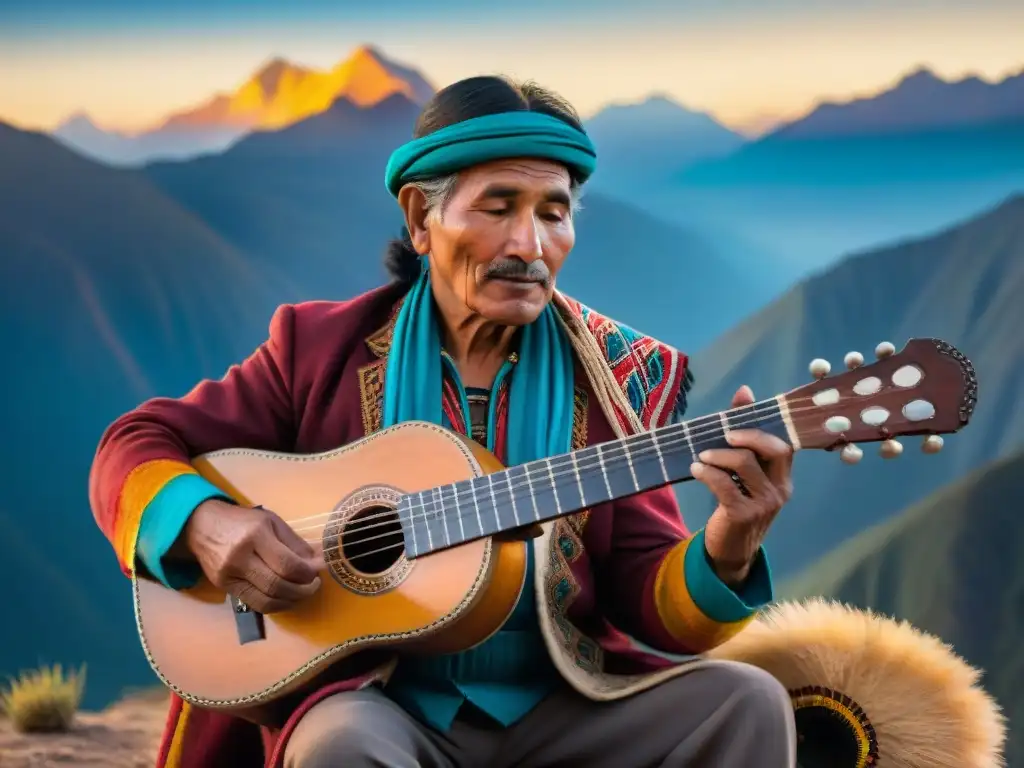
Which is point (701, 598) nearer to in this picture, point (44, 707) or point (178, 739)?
point (178, 739)

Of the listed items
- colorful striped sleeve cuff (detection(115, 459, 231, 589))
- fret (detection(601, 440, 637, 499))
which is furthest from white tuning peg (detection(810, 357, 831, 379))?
colorful striped sleeve cuff (detection(115, 459, 231, 589))

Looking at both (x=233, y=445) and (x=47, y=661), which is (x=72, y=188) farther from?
(x=233, y=445)

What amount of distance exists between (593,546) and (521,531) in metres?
0.33

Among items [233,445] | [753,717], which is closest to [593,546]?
[753,717]

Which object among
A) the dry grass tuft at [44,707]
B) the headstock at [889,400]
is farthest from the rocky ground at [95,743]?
the headstock at [889,400]

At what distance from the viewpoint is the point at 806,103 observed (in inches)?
187

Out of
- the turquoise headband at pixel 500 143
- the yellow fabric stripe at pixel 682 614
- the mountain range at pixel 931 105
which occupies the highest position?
the mountain range at pixel 931 105

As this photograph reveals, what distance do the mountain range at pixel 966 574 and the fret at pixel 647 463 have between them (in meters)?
2.33

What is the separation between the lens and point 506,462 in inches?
96.2

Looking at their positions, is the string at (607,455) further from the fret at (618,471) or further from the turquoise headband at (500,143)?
the turquoise headband at (500,143)

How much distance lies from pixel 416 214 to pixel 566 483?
27.0 inches

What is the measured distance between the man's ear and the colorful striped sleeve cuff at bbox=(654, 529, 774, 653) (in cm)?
75

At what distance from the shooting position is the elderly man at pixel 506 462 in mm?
2189

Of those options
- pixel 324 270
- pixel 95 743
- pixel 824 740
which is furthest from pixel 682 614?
pixel 324 270
